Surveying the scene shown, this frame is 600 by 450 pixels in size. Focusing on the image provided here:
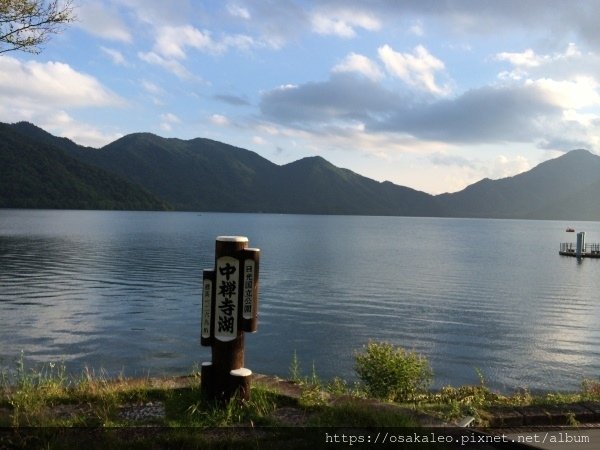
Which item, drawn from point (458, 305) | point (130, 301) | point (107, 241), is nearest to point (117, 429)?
point (130, 301)

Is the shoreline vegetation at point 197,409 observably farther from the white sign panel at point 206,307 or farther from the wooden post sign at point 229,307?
the white sign panel at point 206,307

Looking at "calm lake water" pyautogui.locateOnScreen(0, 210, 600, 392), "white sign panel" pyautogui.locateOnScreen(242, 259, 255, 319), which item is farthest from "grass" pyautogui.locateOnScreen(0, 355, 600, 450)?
"calm lake water" pyautogui.locateOnScreen(0, 210, 600, 392)

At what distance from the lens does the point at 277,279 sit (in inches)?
2069

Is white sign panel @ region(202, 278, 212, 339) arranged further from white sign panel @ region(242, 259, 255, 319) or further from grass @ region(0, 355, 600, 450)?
grass @ region(0, 355, 600, 450)

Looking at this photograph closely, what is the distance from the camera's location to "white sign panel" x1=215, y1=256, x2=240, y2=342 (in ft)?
25.3

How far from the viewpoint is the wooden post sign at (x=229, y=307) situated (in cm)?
766

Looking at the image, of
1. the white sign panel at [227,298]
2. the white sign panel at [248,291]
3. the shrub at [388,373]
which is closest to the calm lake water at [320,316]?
the shrub at [388,373]

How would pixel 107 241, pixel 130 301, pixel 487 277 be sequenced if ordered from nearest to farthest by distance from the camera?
pixel 130 301, pixel 487 277, pixel 107 241

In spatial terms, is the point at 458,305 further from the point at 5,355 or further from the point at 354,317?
the point at 5,355

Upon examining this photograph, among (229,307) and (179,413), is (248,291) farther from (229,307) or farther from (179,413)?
(179,413)

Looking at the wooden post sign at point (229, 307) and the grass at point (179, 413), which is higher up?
the wooden post sign at point (229, 307)

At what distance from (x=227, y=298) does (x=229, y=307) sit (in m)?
0.14

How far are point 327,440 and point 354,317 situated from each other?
29.1m

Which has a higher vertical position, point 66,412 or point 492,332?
point 66,412
